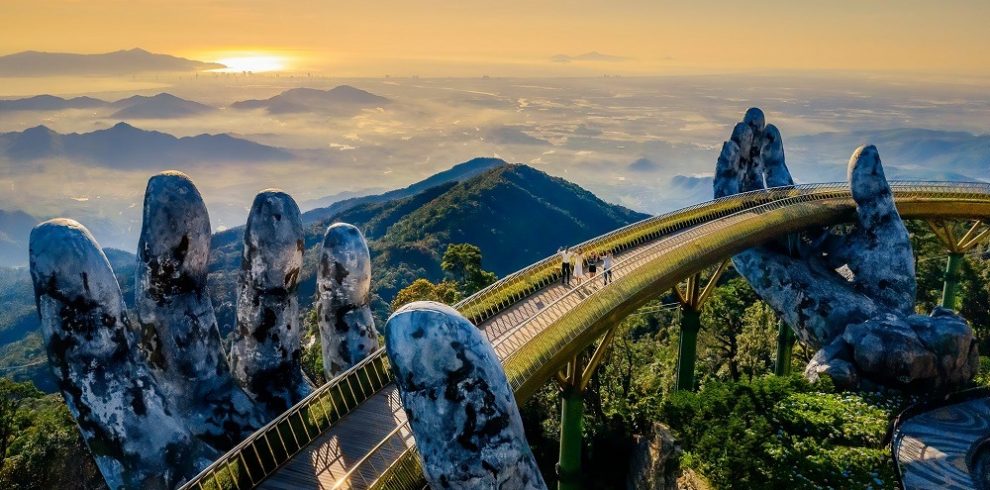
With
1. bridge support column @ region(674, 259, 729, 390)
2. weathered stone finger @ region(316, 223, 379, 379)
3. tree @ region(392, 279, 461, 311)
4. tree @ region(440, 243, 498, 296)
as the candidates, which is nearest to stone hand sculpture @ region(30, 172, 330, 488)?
weathered stone finger @ region(316, 223, 379, 379)

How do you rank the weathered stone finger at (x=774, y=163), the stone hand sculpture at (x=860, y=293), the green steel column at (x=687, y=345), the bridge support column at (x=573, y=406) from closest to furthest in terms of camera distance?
1. the bridge support column at (x=573, y=406)
2. the stone hand sculpture at (x=860, y=293)
3. the green steel column at (x=687, y=345)
4. the weathered stone finger at (x=774, y=163)

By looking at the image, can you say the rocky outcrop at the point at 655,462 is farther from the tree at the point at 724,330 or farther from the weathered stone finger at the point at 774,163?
the weathered stone finger at the point at 774,163

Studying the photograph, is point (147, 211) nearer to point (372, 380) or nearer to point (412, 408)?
point (372, 380)

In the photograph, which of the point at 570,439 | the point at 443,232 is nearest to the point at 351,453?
the point at 570,439

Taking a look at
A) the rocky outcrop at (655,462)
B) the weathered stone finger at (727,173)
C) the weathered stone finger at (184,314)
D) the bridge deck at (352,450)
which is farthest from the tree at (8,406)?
the weathered stone finger at (727,173)

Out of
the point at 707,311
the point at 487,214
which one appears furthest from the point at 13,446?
the point at 487,214

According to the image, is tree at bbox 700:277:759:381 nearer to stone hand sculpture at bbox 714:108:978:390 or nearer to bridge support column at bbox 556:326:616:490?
stone hand sculpture at bbox 714:108:978:390
